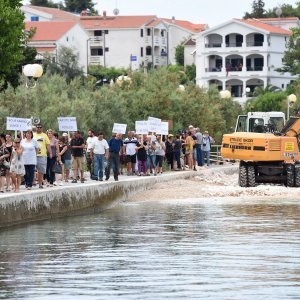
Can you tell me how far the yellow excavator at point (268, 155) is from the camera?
43062 millimetres

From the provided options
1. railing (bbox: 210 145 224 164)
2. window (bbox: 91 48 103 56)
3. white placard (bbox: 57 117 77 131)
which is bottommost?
railing (bbox: 210 145 224 164)

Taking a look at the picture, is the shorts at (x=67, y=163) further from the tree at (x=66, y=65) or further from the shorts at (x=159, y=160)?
A: the tree at (x=66, y=65)

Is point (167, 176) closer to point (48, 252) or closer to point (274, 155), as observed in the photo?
point (274, 155)

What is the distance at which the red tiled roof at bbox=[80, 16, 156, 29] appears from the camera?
148875 mm

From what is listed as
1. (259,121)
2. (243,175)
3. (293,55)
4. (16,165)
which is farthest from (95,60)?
(16,165)

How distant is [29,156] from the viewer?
3181 cm

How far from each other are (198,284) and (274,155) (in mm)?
24396

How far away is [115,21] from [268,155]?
110 metres

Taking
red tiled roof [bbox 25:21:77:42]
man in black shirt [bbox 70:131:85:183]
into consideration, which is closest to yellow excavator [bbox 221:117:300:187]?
man in black shirt [bbox 70:131:85:183]

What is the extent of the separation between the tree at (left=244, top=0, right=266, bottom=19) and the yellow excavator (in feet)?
445

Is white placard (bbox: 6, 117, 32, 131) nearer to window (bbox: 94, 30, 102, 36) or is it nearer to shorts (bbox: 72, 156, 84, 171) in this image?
shorts (bbox: 72, 156, 84, 171)

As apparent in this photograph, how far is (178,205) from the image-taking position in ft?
117

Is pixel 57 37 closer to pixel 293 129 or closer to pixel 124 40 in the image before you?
pixel 124 40

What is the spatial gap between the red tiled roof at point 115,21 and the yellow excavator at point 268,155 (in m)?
104
